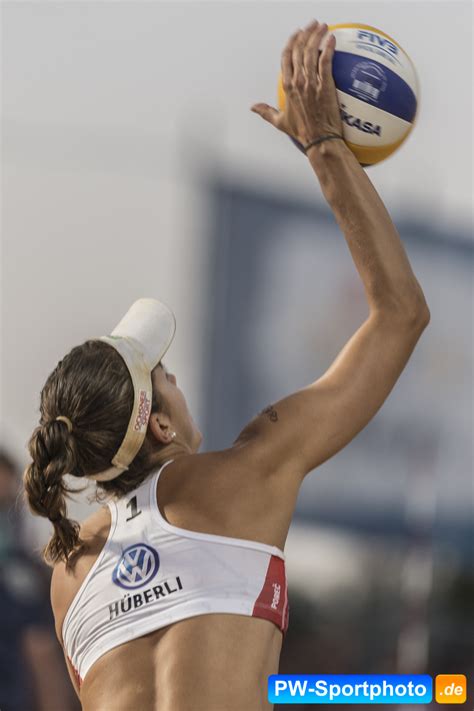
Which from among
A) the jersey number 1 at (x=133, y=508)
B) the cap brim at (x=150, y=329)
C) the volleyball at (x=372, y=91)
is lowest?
the jersey number 1 at (x=133, y=508)

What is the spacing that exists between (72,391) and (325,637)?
22.5 ft

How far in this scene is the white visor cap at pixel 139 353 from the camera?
9.05ft

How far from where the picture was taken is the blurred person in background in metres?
5.64

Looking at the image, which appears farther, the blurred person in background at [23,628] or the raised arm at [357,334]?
the blurred person in background at [23,628]

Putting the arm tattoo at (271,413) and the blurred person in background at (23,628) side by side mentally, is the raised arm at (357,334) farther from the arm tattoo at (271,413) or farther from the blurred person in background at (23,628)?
the blurred person in background at (23,628)

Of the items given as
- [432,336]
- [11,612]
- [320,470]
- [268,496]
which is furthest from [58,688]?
[432,336]

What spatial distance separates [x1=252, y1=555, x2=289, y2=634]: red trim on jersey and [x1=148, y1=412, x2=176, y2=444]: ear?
17.7 inches

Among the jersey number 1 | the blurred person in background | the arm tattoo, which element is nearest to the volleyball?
the arm tattoo

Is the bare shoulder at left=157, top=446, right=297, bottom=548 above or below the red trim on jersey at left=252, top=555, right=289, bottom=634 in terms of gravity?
above

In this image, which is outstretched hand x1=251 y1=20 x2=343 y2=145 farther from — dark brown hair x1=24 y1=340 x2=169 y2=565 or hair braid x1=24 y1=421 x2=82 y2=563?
hair braid x1=24 y1=421 x2=82 y2=563

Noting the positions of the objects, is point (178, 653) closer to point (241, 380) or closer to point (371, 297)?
point (371, 297)

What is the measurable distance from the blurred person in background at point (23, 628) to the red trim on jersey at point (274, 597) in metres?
3.18

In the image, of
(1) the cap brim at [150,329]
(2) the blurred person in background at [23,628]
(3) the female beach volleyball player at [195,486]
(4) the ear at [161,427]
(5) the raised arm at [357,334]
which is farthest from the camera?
(2) the blurred person in background at [23,628]

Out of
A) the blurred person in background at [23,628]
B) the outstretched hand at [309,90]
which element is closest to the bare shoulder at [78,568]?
the outstretched hand at [309,90]
